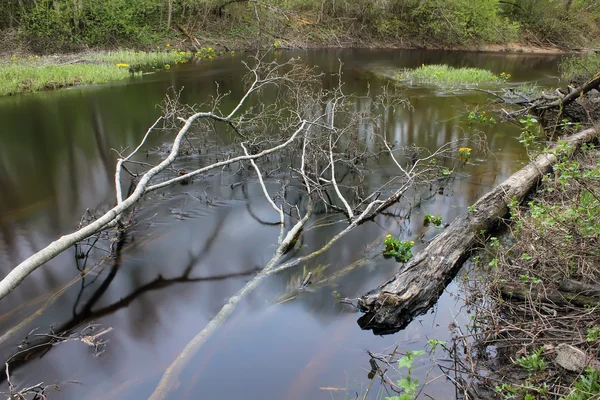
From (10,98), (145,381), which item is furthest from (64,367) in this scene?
(10,98)

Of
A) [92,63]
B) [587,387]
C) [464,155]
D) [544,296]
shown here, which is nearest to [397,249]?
A: [544,296]

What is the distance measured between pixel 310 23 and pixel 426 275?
3388 centimetres

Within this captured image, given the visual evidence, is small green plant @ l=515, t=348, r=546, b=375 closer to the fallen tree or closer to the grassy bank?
the fallen tree

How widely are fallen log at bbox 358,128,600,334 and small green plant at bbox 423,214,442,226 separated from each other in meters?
0.95

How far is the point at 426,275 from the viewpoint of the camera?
16.5ft

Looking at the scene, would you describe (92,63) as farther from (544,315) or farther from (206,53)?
(544,315)

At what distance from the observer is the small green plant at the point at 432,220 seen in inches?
289

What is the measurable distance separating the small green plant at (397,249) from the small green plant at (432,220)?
1149 mm

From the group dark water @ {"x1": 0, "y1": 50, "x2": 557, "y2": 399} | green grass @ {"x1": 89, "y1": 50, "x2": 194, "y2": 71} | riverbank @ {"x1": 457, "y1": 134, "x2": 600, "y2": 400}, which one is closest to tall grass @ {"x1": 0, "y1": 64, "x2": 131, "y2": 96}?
green grass @ {"x1": 89, "y1": 50, "x2": 194, "y2": 71}

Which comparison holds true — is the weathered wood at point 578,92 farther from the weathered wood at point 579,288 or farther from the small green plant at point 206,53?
the small green plant at point 206,53

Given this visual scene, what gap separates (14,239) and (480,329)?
23.2 ft

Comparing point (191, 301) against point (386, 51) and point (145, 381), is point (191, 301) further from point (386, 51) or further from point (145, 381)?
point (386, 51)

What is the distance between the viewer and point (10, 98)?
48.0 ft

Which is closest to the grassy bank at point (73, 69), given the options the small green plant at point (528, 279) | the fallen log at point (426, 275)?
the fallen log at point (426, 275)
